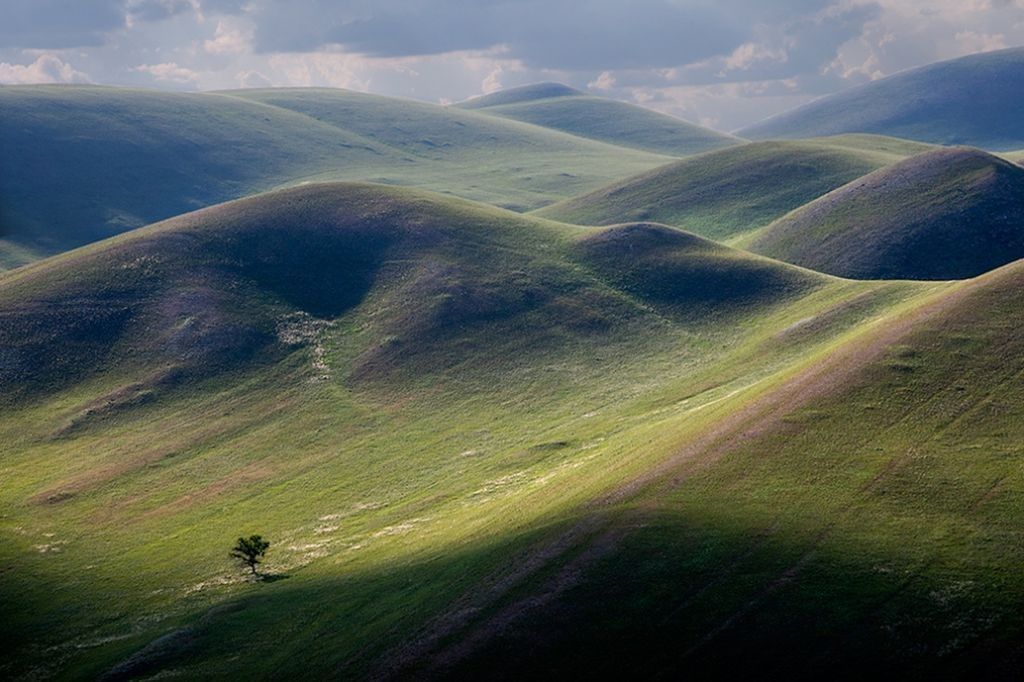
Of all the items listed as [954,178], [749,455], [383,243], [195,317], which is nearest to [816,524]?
[749,455]

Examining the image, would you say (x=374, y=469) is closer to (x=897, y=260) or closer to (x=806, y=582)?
(x=806, y=582)

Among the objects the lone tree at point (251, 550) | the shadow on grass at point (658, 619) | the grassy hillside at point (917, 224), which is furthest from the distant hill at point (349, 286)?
the shadow on grass at point (658, 619)

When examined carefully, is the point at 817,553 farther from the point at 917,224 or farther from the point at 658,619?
the point at 917,224

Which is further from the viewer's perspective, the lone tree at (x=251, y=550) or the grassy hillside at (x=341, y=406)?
the lone tree at (x=251, y=550)

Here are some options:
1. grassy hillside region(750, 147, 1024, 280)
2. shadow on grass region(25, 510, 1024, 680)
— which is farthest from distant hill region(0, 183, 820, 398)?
shadow on grass region(25, 510, 1024, 680)

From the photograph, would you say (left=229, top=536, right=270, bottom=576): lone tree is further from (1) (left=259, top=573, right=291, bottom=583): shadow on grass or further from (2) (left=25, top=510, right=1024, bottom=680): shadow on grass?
(2) (left=25, top=510, right=1024, bottom=680): shadow on grass

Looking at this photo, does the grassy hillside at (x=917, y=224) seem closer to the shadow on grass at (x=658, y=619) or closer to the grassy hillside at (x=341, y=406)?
the grassy hillside at (x=341, y=406)
